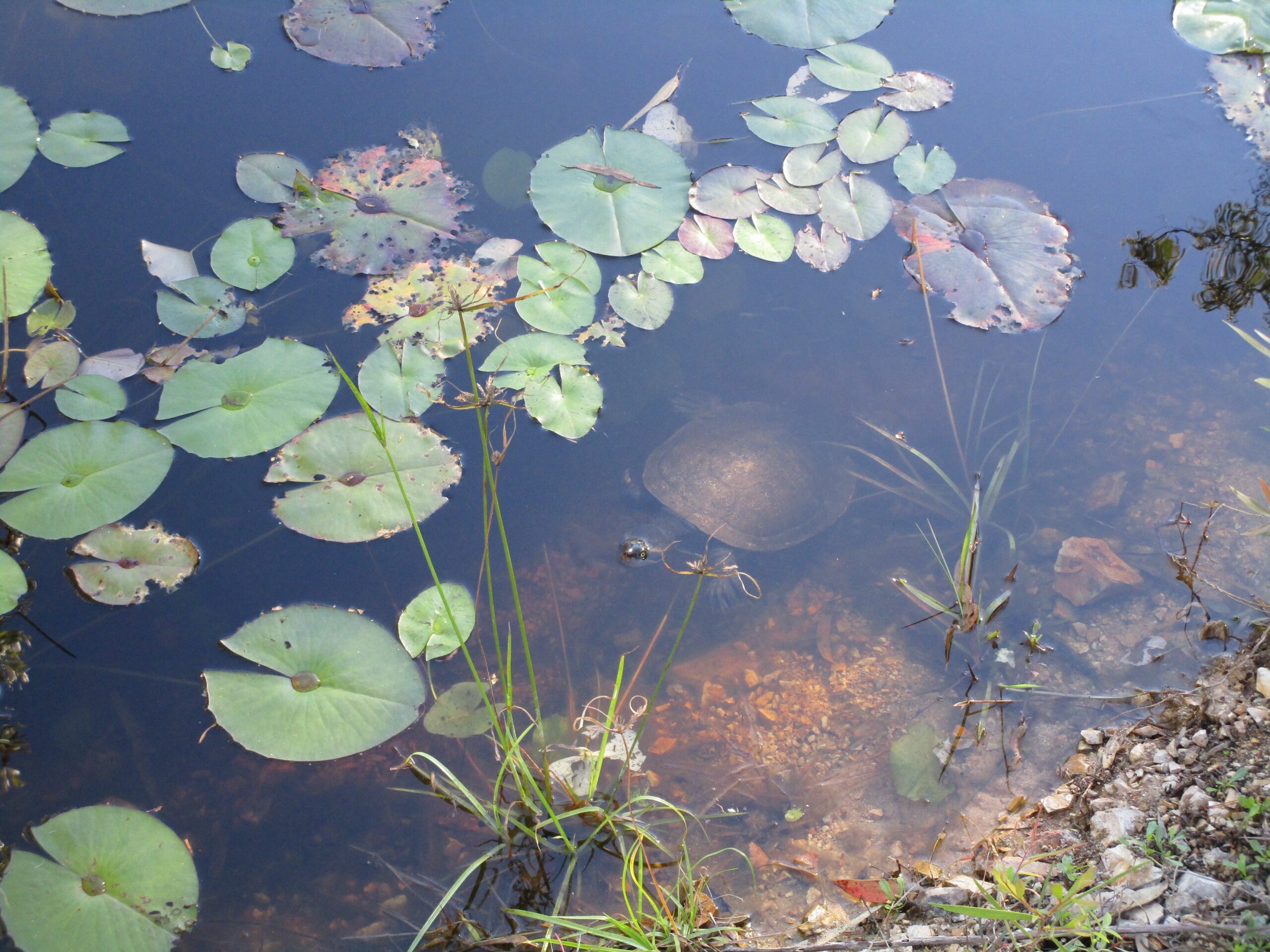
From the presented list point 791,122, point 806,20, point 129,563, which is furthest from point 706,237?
point 129,563

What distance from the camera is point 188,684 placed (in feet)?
6.12

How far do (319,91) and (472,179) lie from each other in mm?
838

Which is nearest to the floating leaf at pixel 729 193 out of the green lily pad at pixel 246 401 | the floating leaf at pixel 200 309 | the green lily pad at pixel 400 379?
the green lily pad at pixel 400 379

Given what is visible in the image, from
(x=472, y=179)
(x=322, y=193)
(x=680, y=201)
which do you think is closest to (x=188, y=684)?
(x=322, y=193)

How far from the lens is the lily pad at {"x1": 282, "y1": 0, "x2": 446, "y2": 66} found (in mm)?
3127

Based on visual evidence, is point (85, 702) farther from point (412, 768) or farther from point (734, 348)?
point (734, 348)

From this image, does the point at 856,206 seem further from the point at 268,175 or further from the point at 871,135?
the point at 268,175

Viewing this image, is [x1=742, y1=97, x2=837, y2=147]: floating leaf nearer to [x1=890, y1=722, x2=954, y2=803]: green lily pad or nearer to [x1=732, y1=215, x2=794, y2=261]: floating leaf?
[x1=732, y1=215, x2=794, y2=261]: floating leaf

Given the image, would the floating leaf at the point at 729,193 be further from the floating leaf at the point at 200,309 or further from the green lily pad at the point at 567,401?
the floating leaf at the point at 200,309

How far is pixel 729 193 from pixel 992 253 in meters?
0.98

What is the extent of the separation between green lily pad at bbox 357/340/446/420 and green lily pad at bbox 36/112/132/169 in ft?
4.91

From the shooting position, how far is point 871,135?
9.79ft

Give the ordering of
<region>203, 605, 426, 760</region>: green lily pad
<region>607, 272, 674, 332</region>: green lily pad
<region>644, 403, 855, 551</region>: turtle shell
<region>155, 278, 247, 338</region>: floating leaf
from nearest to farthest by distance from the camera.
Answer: <region>203, 605, 426, 760</region>: green lily pad, <region>644, 403, 855, 551</region>: turtle shell, <region>155, 278, 247, 338</region>: floating leaf, <region>607, 272, 674, 332</region>: green lily pad

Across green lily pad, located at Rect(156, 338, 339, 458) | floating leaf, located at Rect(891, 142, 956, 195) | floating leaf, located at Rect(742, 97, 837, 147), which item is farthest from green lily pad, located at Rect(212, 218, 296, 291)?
floating leaf, located at Rect(891, 142, 956, 195)
